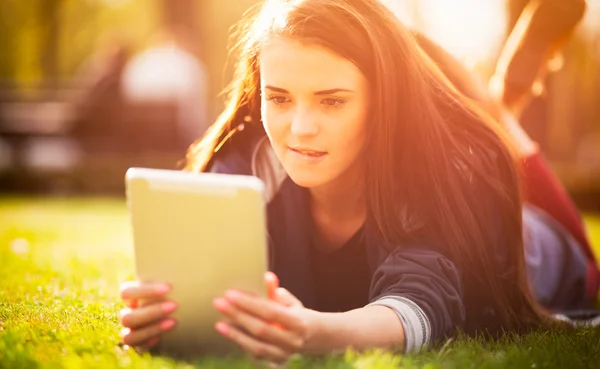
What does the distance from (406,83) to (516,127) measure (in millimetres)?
1912

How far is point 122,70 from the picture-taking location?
13.6 metres

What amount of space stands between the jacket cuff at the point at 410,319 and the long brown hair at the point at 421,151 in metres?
0.45

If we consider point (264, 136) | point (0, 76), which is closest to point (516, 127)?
point (264, 136)

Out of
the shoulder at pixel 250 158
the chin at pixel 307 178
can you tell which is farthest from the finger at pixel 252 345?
the shoulder at pixel 250 158

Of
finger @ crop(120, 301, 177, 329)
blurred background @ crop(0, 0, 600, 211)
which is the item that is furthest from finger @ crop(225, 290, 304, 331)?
blurred background @ crop(0, 0, 600, 211)

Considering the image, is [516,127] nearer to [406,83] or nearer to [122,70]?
[406,83]

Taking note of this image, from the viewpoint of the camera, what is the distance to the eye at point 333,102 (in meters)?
3.00

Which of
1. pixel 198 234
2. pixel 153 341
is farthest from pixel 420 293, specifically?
pixel 153 341

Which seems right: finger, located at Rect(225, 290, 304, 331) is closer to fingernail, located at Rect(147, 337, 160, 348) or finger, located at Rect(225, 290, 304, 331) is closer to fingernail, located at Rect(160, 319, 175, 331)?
fingernail, located at Rect(160, 319, 175, 331)

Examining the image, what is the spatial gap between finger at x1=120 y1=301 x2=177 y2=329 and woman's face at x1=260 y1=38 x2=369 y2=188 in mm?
802

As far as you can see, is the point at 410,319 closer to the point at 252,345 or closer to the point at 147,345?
the point at 252,345

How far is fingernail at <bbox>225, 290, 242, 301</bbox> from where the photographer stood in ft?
8.20

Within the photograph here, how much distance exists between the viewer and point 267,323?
2.51 meters

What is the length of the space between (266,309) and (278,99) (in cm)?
95
